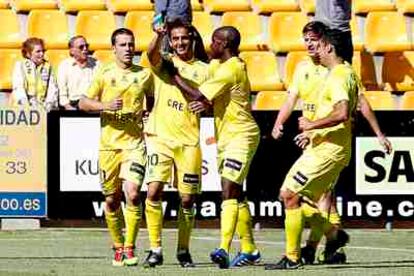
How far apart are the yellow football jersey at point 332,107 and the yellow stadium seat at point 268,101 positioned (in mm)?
6614

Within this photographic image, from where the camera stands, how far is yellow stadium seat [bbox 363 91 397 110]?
19.3 metres

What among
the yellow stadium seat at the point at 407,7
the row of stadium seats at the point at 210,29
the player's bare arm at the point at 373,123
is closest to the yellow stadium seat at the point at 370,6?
the yellow stadium seat at the point at 407,7

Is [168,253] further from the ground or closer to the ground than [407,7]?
closer to the ground

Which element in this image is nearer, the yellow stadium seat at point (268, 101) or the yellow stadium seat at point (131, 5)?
the yellow stadium seat at point (268, 101)

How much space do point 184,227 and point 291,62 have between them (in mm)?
7936

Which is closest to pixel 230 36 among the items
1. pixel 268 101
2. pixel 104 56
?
pixel 268 101

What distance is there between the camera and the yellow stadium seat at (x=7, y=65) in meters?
19.8

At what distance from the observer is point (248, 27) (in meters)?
21.0

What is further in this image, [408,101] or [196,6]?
[196,6]

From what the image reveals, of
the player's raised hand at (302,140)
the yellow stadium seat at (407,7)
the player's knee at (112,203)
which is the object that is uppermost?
the yellow stadium seat at (407,7)

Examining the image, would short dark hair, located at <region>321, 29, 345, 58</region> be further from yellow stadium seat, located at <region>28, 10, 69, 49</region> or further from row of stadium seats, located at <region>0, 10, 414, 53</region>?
yellow stadium seat, located at <region>28, 10, 69, 49</region>

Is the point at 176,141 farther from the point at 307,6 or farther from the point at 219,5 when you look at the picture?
the point at 307,6

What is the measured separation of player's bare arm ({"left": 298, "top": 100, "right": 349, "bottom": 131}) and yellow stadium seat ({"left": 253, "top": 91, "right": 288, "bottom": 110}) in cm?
698

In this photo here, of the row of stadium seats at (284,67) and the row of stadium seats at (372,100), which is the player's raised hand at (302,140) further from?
the row of stadium seats at (284,67)
